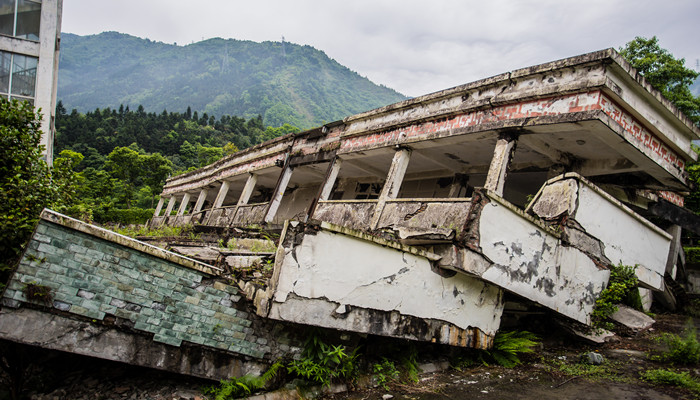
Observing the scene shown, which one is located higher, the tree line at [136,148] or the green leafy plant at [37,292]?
the tree line at [136,148]

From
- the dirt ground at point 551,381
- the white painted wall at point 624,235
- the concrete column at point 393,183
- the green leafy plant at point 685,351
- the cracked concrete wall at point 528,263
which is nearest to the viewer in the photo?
the dirt ground at point 551,381

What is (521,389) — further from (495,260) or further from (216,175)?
(216,175)

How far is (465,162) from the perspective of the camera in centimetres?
886

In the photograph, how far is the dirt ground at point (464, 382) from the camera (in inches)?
150

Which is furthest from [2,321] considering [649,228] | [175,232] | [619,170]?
[175,232]

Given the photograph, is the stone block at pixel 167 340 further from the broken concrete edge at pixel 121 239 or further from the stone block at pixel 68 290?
the stone block at pixel 68 290

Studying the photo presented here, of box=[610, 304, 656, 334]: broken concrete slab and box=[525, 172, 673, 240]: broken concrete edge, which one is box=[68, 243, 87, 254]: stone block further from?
box=[610, 304, 656, 334]: broken concrete slab

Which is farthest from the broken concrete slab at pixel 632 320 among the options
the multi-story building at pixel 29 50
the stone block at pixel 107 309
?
the multi-story building at pixel 29 50

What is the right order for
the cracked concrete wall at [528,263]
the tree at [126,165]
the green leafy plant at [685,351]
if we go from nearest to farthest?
the green leafy plant at [685,351] → the cracked concrete wall at [528,263] → the tree at [126,165]

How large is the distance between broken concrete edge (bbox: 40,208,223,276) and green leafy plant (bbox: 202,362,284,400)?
1.10m

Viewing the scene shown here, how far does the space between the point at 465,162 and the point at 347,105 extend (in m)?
146

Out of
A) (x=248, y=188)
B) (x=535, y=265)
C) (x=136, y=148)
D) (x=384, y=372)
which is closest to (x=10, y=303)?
(x=384, y=372)

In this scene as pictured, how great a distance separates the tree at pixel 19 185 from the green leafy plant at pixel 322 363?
3230 mm

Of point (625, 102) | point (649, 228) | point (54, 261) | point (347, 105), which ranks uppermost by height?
point (347, 105)
